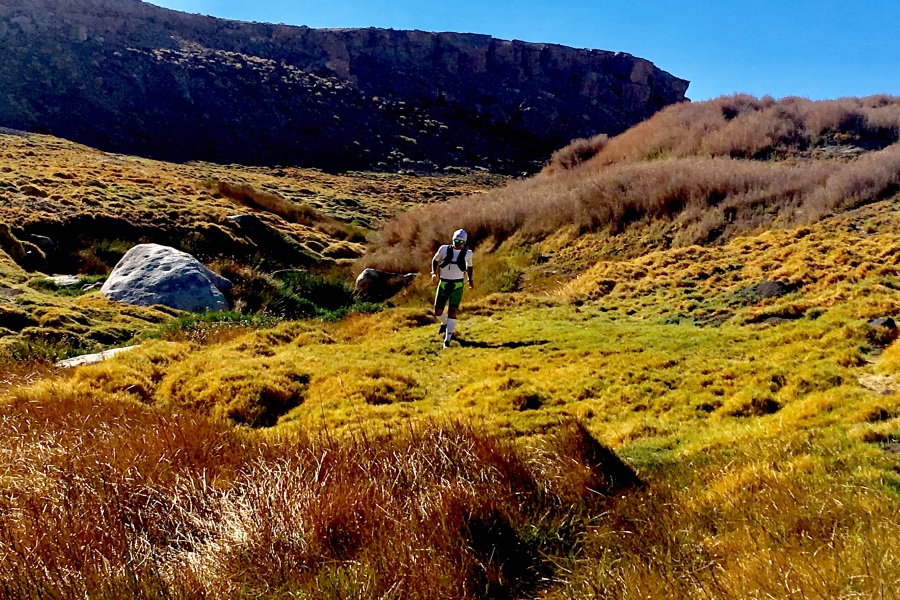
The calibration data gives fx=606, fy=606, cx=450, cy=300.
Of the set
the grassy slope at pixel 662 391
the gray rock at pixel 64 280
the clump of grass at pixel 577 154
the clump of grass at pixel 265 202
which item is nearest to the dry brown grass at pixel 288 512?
the grassy slope at pixel 662 391

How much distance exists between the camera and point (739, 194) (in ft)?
60.0

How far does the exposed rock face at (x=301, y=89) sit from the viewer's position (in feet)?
183

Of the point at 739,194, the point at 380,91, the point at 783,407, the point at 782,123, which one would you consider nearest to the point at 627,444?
the point at 783,407

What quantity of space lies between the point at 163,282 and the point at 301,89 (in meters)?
60.1

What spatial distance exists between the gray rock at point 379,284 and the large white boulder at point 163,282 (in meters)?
4.69

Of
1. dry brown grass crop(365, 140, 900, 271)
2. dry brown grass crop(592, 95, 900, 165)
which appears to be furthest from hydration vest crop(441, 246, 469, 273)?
dry brown grass crop(592, 95, 900, 165)

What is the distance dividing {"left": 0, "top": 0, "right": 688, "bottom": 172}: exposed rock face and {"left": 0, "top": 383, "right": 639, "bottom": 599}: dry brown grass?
52.2 meters

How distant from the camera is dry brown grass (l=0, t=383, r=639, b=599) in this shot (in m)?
3.03

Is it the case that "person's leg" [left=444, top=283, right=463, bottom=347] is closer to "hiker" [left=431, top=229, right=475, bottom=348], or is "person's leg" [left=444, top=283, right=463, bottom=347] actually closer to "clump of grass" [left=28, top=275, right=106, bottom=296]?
"hiker" [left=431, top=229, right=475, bottom=348]

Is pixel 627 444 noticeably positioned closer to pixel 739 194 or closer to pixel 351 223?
pixel 739 194

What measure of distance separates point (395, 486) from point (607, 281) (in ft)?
40.3

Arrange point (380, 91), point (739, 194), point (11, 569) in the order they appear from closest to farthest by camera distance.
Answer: point (11, 569) < point (739, 194) < point (380, 91)

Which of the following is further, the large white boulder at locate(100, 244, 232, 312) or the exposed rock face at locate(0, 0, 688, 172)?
the exposed rock face at locate(0, 0, 688, 172)

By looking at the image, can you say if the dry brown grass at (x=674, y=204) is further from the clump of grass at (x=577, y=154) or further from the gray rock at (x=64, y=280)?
the gray rock at (x=64, y=280)
